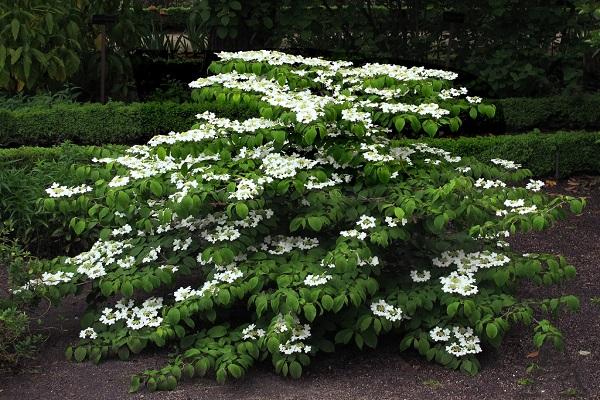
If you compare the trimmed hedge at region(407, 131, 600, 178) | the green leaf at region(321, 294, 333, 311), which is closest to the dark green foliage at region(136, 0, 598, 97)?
the trimmed hedge at region(407, 131, 600, 178)

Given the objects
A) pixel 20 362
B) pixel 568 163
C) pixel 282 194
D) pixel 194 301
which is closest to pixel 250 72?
pixel 282 194

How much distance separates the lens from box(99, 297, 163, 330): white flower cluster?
4.47 m

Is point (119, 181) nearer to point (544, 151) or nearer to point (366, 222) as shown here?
point (366, 222)

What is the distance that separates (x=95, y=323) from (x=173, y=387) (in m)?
0.72

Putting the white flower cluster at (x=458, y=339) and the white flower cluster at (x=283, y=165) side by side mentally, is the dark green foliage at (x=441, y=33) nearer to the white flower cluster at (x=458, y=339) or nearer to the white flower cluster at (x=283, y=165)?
the white flower cluster at (x=283, y=165)

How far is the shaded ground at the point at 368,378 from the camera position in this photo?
164 inches

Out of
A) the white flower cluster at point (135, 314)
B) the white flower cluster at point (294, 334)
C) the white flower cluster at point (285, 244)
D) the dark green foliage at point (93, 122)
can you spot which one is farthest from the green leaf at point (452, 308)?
the dark green foliage at point (93, 122)

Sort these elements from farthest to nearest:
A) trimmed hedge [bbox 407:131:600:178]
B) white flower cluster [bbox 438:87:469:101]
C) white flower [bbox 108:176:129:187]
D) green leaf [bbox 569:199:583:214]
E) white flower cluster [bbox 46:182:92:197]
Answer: trimmed hedge [bbox 407:131:600:178], white flower cluster [bbox 438:87:469:101], white flower cluster [bbox 46:182:92:197], white flower [bbox 108:176:129:187], green leaf [bbox 569:199:583:214]

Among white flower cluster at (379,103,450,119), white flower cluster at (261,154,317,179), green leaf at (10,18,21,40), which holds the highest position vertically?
white flower cluster at (379,103,450,119)

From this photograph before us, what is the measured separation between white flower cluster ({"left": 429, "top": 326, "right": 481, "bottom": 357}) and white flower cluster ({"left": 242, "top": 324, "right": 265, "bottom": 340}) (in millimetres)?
811

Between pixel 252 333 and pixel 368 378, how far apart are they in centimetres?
60

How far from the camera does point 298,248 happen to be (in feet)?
15.0

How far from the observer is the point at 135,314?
14.9 ft

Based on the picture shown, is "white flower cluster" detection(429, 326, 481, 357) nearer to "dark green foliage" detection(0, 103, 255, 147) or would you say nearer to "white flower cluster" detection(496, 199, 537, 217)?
"white flower cluster" detection(496, 199, 537, 217)
